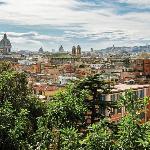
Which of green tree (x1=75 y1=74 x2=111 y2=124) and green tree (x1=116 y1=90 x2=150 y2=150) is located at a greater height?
green tree (x1=75 y1=74 x2=111 y2=124)

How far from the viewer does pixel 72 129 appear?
18.0 meters

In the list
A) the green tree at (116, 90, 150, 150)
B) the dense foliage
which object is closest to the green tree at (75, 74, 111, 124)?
the dense foliage

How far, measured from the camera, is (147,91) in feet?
212

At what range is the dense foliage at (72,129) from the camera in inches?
623

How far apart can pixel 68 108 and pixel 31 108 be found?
15.5m

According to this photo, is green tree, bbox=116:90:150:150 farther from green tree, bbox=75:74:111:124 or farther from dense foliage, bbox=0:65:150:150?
green tree, bbox=75:74:111:124

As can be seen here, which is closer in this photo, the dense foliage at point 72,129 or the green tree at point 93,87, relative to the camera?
the dense foliage at point 72,129

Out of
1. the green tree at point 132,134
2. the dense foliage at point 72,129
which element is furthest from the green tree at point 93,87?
the green tree at point 132,134

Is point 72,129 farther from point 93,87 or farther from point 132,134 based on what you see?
point 93,87

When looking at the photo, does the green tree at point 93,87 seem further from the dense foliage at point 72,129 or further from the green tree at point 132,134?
the green tree at point 132,134

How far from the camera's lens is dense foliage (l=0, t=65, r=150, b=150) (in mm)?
15828

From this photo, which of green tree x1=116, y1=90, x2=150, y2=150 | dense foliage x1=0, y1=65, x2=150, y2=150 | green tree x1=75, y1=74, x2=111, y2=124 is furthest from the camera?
green tree x1=75, y1=74, x2=111, y2=124

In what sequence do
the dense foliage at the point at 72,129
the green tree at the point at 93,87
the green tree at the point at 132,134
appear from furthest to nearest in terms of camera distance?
1. the green tree at the point at 93,87
2. the dense foliage at the point at 72,129
3. the green tree at the point at 132,134

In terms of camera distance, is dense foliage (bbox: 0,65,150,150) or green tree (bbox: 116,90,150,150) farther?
dense foliage (bbox: 0,65,150,150)
